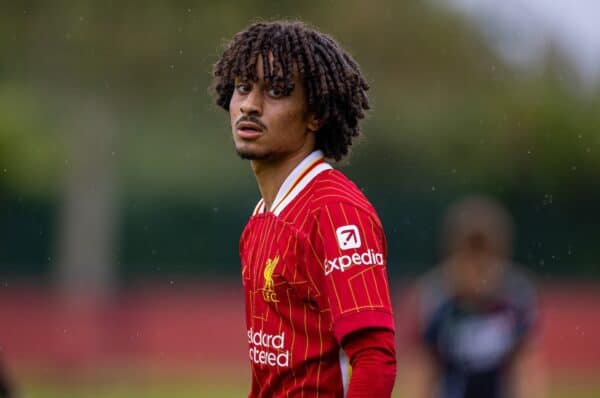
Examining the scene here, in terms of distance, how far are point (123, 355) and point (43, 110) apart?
8439 mm

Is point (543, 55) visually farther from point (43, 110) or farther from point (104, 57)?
point (43, 110)

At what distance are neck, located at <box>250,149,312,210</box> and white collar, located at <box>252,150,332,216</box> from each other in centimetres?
3

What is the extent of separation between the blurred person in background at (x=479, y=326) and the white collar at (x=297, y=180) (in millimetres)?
2515

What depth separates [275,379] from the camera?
4117mm

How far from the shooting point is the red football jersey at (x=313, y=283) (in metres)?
3.86

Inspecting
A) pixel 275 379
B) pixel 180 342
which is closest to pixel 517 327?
pixel 275 379

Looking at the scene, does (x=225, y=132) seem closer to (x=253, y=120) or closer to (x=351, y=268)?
(x=253, y=120)

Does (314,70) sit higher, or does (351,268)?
(314,70)

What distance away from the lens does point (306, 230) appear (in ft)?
13.1

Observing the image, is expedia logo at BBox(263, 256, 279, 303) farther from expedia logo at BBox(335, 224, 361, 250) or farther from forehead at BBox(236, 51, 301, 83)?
forehead at BBox(236, 51, 301, 83)

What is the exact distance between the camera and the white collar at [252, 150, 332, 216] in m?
4.19

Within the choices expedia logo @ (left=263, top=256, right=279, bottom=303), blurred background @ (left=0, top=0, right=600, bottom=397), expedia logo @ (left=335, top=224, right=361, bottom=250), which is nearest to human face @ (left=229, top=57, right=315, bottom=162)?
expedia logo @ (left=263, top=256, right=279, bottom=303)

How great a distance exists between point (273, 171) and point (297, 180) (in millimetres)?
136

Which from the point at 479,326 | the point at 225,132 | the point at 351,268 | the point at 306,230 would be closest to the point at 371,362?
the point at 351,268
